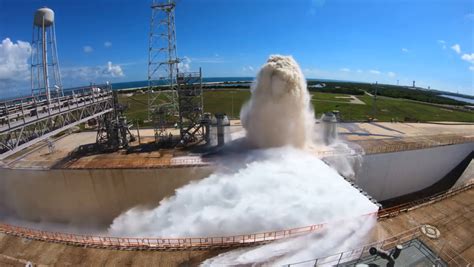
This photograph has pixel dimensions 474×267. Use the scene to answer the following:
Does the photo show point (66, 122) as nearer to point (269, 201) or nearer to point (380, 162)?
point (269, 201)

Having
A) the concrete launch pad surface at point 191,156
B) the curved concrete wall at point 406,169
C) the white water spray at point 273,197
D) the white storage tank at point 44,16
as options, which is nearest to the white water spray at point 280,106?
the white water spray at point 273,197

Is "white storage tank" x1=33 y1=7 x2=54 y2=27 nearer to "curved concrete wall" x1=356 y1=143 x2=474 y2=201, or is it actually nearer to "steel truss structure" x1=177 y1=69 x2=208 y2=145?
Answer: "steel truss structure" x1=177 y1=69 x2=208 y2=145

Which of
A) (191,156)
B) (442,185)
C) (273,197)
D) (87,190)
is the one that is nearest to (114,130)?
(87,190)

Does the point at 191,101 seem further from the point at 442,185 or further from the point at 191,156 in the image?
the point at 442,185

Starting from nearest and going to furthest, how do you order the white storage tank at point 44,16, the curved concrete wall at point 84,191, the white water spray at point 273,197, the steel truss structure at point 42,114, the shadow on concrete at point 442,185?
the white water spray at point 273,197 < the steel truss structure at point 42,114 < the curved concrete wall at point 84,191 < the white storage tank at point 44,16 < the shadow on concrete at point 442,185

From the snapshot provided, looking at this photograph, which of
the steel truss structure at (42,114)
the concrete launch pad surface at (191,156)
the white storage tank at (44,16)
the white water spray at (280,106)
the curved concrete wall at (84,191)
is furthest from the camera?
the white storage tank at (44,16)

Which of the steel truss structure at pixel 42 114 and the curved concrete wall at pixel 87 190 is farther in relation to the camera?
the curved concrete wall at pixel 87 190

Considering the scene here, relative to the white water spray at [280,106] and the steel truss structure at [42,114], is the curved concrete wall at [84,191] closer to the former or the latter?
the steel truss structure at [42,114]
